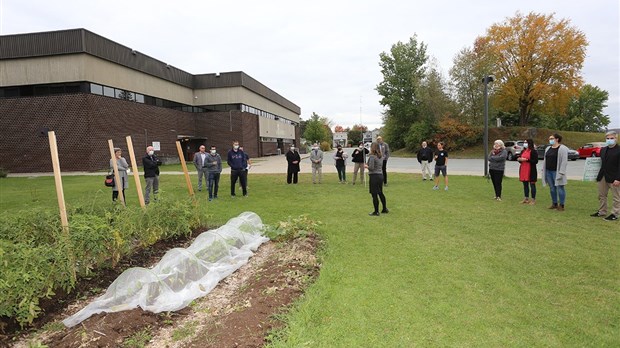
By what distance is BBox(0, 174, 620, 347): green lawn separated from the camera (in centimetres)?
326

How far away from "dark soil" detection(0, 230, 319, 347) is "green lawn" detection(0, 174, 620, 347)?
0.92 ft

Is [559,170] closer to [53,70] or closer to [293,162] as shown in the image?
[293,162]

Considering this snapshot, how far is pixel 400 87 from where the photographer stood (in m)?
48.8

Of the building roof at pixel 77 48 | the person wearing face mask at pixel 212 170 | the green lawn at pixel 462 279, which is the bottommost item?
the green lawn at pixel 462 279

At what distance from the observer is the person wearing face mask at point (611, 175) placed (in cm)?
736

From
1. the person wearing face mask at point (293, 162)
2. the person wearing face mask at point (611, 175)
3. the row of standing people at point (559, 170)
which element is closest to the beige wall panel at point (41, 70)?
the person wearing face mask at point (293, 162)

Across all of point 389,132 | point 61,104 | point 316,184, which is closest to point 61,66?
point 61,104

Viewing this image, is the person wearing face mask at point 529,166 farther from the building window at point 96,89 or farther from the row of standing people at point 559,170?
the building window at point 96,89

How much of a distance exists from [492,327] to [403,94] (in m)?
48.0

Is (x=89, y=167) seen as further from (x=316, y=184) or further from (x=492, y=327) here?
(x=492, y=327)

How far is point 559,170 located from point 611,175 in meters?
0.95

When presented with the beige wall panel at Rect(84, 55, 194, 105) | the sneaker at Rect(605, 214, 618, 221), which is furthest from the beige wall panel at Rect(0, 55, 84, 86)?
the sneaker at Rect(605, 214, 618, 221)

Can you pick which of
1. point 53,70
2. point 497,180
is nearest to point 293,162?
point 497,180

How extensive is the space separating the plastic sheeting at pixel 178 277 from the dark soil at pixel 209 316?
0.11 meters
